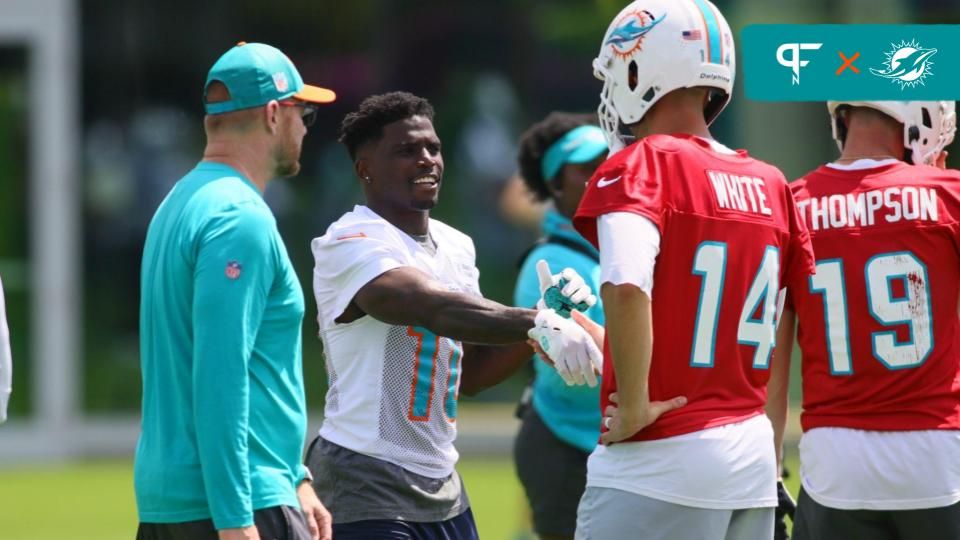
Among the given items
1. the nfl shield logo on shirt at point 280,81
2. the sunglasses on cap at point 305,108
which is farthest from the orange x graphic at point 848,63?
the nfl shield logo on shirt at point 280,81

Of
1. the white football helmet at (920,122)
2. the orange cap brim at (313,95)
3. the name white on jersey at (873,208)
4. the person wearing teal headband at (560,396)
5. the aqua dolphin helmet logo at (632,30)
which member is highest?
the aqua dolphin helmet logo at (632,30)

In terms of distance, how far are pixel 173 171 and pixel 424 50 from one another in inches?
108

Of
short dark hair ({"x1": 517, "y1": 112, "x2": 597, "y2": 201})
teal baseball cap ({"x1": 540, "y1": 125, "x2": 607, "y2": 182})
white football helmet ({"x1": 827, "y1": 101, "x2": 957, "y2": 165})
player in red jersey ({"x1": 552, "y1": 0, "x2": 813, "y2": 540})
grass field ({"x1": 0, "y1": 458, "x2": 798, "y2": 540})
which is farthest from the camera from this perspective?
grass field ({"x1": 0, "y1": 458, "x2": 798, "y2": 540})

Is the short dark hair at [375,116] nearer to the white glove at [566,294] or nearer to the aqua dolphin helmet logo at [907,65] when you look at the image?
the white glove at [566,294]

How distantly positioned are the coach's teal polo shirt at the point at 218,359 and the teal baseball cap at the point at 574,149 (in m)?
2.81

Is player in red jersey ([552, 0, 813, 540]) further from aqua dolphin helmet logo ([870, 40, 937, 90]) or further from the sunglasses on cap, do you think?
aqua dolphin helmet logo ([870, 40, 937, 90])

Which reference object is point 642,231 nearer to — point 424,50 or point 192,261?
point 192,261

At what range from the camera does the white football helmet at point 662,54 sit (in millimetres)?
4609

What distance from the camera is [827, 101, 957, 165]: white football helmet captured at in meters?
5.69

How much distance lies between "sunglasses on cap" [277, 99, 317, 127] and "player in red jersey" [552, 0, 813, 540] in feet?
3.51

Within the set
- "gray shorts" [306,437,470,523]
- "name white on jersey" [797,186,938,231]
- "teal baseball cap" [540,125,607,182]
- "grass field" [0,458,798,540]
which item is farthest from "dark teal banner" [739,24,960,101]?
"grass field" [0,458,798,540]

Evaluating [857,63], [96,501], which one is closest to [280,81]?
[857,63]

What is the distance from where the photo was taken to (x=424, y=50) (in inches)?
634

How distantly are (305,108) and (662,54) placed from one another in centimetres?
119
